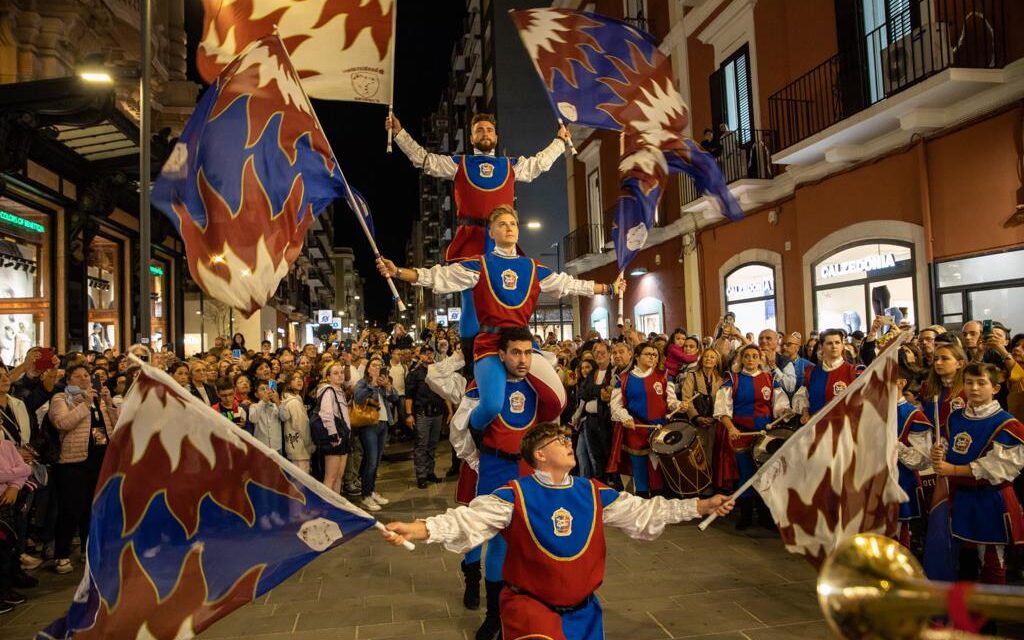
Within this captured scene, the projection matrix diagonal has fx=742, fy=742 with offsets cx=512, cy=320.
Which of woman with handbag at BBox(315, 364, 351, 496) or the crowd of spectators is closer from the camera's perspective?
the crowd of spectators

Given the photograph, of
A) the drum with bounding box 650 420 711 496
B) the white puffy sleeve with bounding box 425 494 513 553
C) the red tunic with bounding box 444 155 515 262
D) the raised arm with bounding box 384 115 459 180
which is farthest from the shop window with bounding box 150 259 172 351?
the white puffy sleeve with bounding box 425 494 513 553

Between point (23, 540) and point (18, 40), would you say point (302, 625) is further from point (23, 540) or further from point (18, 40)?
point (18, 40)

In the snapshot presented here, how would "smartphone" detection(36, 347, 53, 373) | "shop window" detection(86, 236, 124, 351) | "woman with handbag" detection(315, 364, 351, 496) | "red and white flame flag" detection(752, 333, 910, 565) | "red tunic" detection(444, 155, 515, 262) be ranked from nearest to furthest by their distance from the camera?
"red and white flame flag" detection(752, 333, 910, 565) → "red tunic" detection(444, 155, 515, 262) → "smartphone" detection(36, 347, 53, 373) → "woman with handbag" detection(315, 364, 351, 496) → "shop window" detection(86, 236, 124, 351)

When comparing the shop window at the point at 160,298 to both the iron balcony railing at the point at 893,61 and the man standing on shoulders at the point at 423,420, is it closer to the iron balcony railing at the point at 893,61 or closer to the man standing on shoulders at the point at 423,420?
the man standing on shoulders at the point at 423,420

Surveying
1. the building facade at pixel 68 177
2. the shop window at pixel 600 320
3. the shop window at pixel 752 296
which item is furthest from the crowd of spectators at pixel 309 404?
the shop window at pixel 600 320

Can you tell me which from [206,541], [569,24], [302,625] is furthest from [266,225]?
[569,24]

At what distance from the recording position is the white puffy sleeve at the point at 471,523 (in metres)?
3.54

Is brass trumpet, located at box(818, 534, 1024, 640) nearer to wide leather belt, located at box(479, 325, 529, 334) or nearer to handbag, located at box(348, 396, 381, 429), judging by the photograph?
wide leather belt, located at box(479, 325, 529, 334)

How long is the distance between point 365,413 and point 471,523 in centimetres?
634

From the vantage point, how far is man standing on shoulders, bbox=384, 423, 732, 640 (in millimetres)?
3475

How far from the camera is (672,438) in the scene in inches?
320

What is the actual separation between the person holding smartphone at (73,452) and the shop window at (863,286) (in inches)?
390

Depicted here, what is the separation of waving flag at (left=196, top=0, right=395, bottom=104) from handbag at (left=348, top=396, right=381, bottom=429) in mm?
4695

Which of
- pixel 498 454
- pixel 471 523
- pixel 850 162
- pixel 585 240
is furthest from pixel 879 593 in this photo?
pixel 585 240
